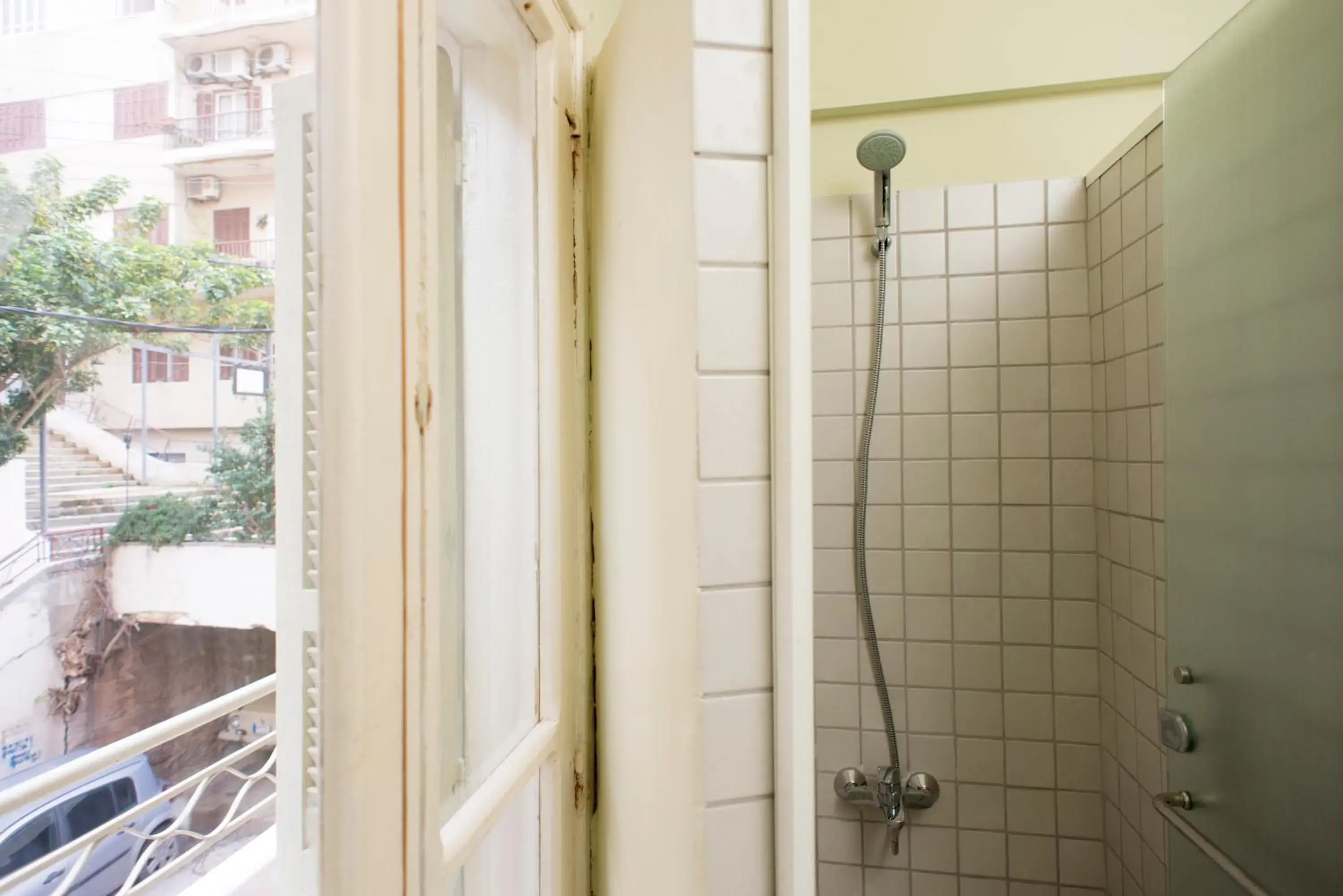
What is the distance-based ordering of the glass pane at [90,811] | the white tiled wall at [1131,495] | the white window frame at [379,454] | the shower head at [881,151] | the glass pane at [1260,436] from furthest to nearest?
the shower head at [881,151] < the white tiled wall at [1131,495] < the glass pane at [90,811] < the glass pane at [1260,436] < the white window frame at [379,454]

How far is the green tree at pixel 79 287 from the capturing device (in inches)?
18.6

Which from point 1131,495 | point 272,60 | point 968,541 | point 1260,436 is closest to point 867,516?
point 968,541

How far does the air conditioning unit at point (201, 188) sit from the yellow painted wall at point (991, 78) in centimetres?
116

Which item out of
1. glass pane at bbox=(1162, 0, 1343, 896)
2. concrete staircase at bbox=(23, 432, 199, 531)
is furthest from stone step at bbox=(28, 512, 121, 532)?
glass pane at bbox=(1162, 0, 1343, 896)

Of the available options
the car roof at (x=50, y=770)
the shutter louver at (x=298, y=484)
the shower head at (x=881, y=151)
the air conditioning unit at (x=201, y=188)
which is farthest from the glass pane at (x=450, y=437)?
the shower head at (x=881, y=151)

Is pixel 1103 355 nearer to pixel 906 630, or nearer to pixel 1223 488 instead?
pixel 1223 488

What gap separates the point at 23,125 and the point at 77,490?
299mm

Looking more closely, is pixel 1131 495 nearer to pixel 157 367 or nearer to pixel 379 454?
pixel 379 454

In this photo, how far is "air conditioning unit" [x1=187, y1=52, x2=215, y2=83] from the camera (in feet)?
1.54

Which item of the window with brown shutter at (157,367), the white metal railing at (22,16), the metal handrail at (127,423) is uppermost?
the white metal railing at (22,16)

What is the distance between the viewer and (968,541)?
1.27m

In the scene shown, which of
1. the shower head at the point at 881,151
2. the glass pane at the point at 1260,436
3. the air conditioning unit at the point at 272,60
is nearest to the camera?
the air conditioning unit at the point at 272,60

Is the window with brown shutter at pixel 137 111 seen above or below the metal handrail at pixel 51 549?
above

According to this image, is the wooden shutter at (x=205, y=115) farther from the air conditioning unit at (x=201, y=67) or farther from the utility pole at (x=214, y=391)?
the utility pole at (x=214, y=391)
